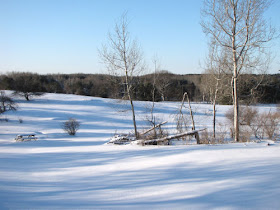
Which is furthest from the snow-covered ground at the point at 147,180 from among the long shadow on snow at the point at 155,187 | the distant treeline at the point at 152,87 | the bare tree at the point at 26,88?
the bare tree at the point at 26,88

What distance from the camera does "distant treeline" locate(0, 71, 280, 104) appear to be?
1339 centimetres

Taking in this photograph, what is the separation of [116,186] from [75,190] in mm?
672

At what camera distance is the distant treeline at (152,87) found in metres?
13.4

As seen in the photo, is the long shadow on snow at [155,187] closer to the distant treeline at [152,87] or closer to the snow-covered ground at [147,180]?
the snow-covered ground at [147,180]

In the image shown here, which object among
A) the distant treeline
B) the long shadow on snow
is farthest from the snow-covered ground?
the distant treeline

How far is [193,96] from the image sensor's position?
62.8 metres

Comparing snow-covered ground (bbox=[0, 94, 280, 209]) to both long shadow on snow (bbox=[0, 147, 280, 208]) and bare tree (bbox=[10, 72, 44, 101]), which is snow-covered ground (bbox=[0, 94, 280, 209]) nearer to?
long shadow on snow (bbox=[0, 147, 280, 208])

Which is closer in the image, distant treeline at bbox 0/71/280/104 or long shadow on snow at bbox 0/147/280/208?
long shadow on snow at bbox 0/147/280/208

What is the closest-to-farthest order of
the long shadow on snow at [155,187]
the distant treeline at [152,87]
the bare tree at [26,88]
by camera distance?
the long shadow on snow at [155,187], the distant treeline at [152,87], the bare tree at [26,88]

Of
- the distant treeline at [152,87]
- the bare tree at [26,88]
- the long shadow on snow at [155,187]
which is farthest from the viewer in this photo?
the bare tree at [26,88]

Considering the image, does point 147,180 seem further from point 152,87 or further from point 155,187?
point 152,87

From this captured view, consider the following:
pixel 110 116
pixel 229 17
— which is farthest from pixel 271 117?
pixel 110 116

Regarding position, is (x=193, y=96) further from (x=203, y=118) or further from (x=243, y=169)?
(x=243, y=169)

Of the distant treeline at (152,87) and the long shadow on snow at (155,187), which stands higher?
the distant treeline at (152,87)
